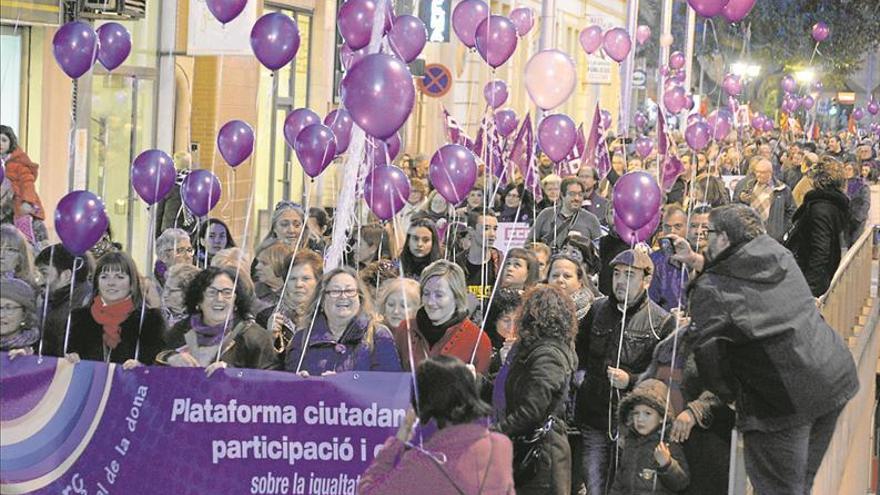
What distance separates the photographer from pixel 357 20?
12.0 metres

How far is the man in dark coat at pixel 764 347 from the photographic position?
25.8ft

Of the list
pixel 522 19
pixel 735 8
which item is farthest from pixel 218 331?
pixel 522 19

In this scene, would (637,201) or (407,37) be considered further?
(407,37)

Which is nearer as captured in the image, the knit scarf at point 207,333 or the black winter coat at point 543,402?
the black winter coat at point 543,402

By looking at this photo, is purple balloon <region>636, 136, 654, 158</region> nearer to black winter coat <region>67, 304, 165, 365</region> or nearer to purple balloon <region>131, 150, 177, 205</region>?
purple balloon <region>131, 150, 177, 205</region>

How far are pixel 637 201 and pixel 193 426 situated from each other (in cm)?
390

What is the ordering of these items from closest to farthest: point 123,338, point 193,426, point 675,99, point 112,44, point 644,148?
point 193,426
point 123,338
point 112,44
point 675,99
point 644,148

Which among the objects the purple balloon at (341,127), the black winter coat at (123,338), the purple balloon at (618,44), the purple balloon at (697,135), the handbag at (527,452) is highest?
the purple balloon at (618,44)

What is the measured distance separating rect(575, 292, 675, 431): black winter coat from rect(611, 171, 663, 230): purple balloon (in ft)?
6.23

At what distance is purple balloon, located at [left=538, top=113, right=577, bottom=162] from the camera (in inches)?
606

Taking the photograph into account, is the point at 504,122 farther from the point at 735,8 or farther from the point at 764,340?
the point at 764,340

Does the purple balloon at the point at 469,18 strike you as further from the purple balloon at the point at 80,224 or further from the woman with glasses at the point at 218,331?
the woman with glasses at the point at 218,331

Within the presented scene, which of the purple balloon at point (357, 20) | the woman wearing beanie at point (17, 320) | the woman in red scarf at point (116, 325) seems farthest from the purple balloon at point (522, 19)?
the woman wearing beanie at point (17, 320)

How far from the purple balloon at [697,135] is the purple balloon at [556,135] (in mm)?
6952
